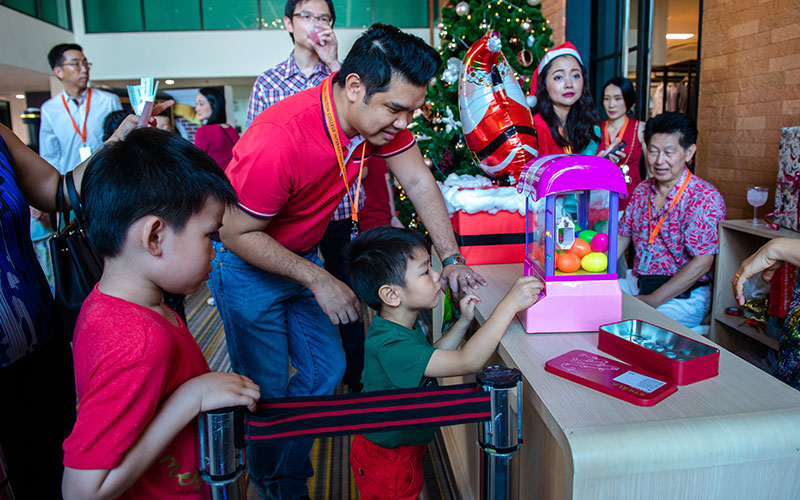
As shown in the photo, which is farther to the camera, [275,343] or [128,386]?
[275,343]

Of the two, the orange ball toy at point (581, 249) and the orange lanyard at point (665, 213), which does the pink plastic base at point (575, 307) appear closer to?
the orange ball toy at point (581, 249)

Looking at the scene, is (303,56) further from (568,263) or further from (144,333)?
(144,333)

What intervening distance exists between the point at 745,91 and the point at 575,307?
3.08 metres

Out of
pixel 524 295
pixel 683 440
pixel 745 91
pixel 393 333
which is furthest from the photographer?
pixel 745 91

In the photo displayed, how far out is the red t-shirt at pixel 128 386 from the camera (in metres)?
0.80

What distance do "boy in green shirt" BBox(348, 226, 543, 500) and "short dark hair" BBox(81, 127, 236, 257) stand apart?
23.0 inches

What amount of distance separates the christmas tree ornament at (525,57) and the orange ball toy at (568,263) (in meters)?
2.55

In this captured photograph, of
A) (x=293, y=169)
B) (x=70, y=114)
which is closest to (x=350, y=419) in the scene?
(x=293, y=169)

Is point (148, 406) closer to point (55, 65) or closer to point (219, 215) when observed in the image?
point (219, 215)

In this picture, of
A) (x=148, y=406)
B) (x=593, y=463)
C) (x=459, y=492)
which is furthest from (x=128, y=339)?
(x=459, y=492)

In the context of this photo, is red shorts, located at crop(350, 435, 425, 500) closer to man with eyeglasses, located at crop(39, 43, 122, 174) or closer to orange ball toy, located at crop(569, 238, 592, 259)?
orange ball toy, located at crop(569, 238, 592, 259)

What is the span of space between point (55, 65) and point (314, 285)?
12.0 ft

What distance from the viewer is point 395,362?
4.38 ft

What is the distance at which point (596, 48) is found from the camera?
555cm
